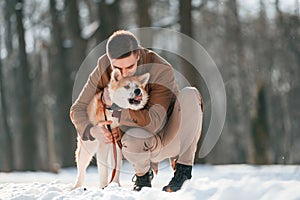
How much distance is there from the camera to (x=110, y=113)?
18.4 feet

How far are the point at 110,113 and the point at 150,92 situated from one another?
40 centimetres

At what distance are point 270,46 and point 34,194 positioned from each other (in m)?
19.0

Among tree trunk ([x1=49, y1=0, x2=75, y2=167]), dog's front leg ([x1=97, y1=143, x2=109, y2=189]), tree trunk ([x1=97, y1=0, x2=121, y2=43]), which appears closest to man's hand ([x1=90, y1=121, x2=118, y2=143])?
dog's front leg ([x1=97, y1=143, x2=109, y2=189])

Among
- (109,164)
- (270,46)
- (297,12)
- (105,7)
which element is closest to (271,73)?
(270,46)

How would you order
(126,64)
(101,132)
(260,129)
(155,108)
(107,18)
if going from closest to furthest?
(126,64) < (155,108) < (101,132) < (260,129) < (107,18)

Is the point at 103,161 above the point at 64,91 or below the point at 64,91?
below

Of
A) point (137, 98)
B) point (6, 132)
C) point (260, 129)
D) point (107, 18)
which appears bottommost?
point (6, 132)

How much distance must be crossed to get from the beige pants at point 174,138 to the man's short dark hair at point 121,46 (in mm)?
597

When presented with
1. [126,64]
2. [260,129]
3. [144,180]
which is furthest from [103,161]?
[260,129]

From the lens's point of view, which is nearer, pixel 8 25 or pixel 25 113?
pixel 25 113

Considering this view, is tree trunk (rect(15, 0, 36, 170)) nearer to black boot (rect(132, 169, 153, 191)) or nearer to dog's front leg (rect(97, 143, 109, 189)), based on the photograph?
dog's front leg (rect(97, 143, 109, 189))

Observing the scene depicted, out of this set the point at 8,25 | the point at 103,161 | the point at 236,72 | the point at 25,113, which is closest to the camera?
the point at 103,161

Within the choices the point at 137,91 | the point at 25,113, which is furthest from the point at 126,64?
the point at 25,113

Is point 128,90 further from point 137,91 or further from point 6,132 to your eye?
point 6,132
